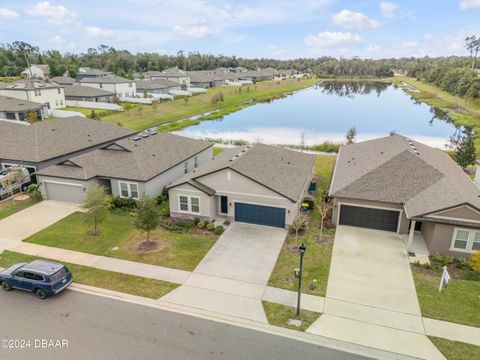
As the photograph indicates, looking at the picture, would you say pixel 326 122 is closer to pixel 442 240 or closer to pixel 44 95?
pixel 442 240

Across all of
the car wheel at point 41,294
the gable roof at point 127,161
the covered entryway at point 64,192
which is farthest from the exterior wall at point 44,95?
the car wheel at point 41,294

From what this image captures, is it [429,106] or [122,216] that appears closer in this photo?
[122,216]

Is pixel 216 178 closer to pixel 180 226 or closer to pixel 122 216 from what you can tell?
pixel 180 226

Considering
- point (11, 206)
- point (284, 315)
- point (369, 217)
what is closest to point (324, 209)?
point (369, 217)

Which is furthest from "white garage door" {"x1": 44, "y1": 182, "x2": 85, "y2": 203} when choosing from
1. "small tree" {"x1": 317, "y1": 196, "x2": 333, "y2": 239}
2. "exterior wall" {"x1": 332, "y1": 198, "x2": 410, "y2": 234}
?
"exterior wall" {"x1": 332, "y1": 198, "x2": 410, "y2": 234}

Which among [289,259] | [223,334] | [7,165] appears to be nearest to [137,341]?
[223,334]

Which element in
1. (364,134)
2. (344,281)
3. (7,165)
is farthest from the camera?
(364,134)
